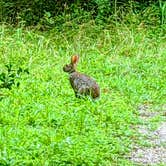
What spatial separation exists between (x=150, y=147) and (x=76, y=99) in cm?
180

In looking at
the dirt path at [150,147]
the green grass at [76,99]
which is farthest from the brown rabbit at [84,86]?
the dirt path at [150,147]

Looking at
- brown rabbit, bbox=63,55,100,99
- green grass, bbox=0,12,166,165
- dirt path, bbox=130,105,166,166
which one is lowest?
dirt path, bbox=130,105,166,166

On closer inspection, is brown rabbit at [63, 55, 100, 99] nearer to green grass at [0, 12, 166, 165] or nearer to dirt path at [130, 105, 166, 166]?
green grass at [0, 12, 166, 165]

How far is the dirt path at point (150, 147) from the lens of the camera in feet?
21.3

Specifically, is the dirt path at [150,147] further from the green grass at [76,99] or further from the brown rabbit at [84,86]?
the brown rabbit at [84,86]

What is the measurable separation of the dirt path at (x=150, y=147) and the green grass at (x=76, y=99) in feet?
0.39

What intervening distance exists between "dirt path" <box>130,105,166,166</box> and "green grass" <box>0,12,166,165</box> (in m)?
0.12

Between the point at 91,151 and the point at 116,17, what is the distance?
7.25 metres

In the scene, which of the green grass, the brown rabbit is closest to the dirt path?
the green grass

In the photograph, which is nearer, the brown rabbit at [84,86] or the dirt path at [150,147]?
the dirt path at [150,147]

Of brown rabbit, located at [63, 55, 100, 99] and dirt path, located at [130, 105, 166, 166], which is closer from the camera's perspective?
dirt path, located at [130, 105, 166, 166]

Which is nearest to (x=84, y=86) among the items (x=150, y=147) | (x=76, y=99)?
(x=76, y=99)

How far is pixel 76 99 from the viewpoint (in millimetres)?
8461

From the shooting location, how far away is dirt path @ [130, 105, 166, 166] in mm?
6496
